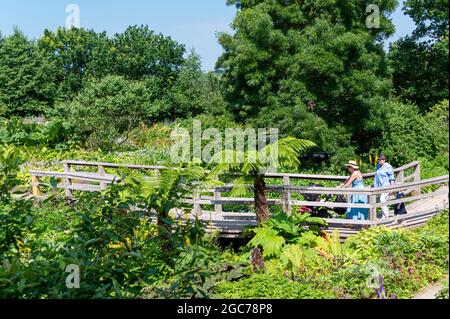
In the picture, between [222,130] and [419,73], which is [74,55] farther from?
[222,130]

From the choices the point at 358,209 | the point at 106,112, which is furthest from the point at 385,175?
the point at 106,112

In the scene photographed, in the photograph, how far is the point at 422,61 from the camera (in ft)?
93.9

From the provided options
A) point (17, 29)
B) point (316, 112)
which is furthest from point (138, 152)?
point (17, 29)

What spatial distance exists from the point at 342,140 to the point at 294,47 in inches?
141

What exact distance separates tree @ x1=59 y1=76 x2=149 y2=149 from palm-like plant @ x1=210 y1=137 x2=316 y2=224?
1357 cm

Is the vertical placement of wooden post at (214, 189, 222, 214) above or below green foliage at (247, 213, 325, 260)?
above

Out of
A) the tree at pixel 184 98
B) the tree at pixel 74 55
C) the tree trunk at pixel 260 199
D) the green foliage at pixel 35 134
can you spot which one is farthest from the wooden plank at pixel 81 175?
the tree at pixel 74 55

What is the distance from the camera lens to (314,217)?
952 centimetres

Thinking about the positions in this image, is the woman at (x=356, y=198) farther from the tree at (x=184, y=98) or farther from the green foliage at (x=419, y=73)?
the tree at (x=184, y=98)

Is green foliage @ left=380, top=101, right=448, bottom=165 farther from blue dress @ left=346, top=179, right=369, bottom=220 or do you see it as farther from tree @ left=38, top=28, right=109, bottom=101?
tree @ left=38, top=28, right=109, bottom=101

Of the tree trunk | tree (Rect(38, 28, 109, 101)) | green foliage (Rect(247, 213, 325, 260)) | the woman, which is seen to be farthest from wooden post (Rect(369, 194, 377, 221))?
tree (Rect(38, 28, 109, 101))

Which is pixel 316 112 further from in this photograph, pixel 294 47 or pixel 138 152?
pixel 138 152

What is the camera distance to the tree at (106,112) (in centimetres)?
2231

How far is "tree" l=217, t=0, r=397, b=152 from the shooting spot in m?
18.3
